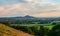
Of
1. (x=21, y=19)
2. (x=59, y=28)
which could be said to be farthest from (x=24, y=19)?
(x=59, y=28)

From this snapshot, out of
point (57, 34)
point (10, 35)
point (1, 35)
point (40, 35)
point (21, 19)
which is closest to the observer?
point (1, 35)

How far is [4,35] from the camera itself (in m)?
11.7

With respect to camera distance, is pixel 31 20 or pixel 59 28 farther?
pixel 31 20

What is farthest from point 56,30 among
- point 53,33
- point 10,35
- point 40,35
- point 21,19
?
point 21,19

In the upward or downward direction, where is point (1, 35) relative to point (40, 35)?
upward

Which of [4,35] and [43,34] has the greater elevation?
[4,35]

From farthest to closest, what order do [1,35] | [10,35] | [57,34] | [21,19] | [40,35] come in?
[21,19]
[40,35]
[57,34]
[10,35]
[1,35]

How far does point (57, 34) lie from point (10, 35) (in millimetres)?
10575

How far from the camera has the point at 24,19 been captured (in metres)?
66.8

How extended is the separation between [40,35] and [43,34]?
1.30m

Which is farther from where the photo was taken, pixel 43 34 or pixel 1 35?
pixel 43 34

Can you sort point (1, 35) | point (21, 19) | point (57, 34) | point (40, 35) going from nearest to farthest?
1. point (1, 35)
2. point (57, 34)
3. point (40, 35)
4. point (21, 19)

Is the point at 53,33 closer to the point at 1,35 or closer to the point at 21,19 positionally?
the point at 1,35

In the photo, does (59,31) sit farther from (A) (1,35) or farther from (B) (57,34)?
(A) (1,35)
